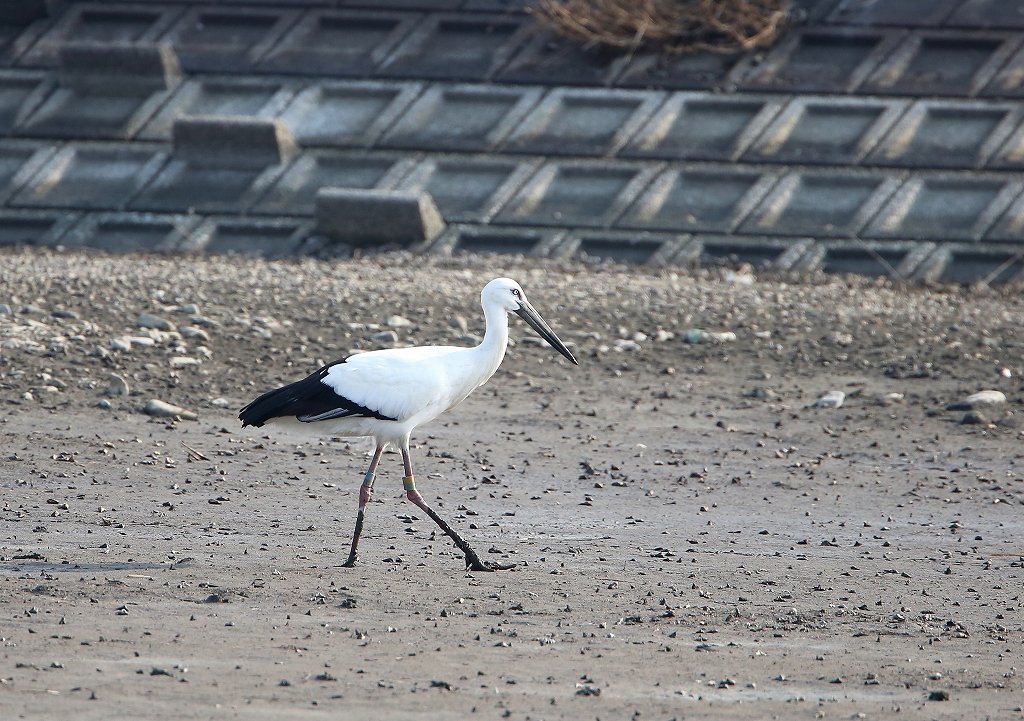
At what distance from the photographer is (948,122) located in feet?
52.2

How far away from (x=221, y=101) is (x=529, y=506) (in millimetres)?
9968

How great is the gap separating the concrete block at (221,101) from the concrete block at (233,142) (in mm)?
526

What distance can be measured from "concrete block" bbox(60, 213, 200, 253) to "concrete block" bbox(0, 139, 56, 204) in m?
0.97

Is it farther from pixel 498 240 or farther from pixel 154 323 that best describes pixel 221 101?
pixel 154 323

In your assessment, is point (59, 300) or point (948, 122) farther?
point (948, 122)

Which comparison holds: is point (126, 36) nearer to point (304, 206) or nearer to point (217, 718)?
point (304, 206)

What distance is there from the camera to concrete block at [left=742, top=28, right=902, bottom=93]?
16453 mm

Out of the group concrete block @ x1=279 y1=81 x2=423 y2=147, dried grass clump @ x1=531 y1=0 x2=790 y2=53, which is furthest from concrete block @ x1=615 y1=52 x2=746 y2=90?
concrete block @ x1=279 y1=81 x2=423 y2=147

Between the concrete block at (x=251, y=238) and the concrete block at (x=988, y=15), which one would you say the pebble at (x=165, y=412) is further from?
the concrete block at (x=988, y=15)

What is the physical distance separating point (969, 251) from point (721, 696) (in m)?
9.76

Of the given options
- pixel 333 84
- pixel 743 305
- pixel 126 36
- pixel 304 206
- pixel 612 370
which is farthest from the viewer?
pixel 126 36

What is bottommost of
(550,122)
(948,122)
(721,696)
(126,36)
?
(126,36)

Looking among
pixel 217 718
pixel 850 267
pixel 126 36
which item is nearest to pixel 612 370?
pixel 850 267

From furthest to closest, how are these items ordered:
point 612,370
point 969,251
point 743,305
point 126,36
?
point 126,36 < point 969,251 < point 743,305 < point 612,370
